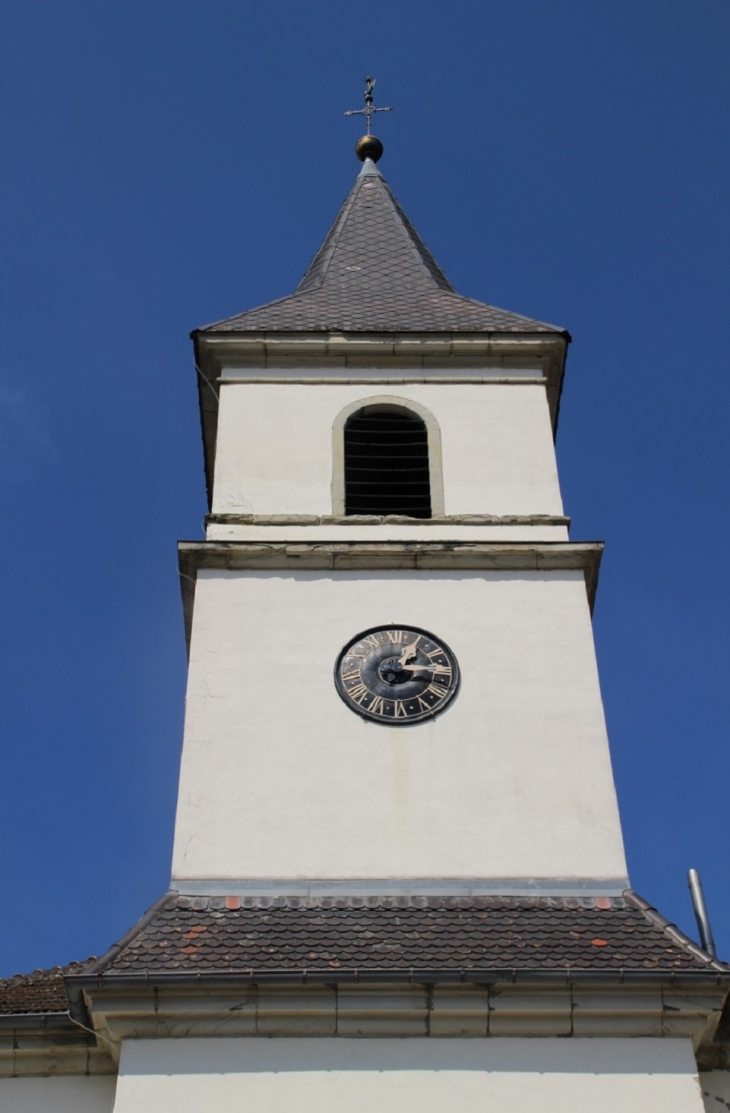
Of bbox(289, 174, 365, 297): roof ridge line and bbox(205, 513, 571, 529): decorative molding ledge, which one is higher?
bbox(289, 174, 365, 297): roof ridge line

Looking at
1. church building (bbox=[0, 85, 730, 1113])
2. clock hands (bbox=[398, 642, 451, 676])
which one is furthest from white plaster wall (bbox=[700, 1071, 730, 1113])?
clock hands (bbox=[398, 642, 451, 676])

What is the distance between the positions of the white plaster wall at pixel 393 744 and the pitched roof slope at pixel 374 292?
3.89m

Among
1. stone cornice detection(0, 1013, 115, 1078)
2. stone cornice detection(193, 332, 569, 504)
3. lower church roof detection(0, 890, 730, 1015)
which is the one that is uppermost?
stone cornice detection(193, 332, 569, 504)

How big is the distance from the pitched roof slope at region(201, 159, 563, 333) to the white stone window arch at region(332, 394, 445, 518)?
2.98ft

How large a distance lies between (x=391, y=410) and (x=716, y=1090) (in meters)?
7.90

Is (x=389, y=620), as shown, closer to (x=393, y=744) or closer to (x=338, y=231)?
(x=393, y=744)

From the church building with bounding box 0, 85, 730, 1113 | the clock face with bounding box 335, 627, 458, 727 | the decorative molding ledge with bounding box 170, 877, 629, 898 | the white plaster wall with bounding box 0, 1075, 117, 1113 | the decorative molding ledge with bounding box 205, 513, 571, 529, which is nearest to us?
the church building with bounding box 0, 85, 730, 1113

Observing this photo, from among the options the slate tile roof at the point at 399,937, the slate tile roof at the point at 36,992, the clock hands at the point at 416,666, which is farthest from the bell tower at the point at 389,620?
the slate tile roof at the point at 36,992

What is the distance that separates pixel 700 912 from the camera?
41.3ft

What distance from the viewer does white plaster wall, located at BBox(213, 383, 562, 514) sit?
1541 centimetres

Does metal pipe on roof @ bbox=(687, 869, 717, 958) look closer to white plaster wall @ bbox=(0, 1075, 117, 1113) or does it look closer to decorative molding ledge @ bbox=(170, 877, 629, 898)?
decorative molding ledge @ bbox=(170, 877, 629, 898)

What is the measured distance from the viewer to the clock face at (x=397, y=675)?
13.4m

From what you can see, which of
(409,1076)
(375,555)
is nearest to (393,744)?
(375,555)

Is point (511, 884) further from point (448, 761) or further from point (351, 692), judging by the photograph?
point (351, 692)
